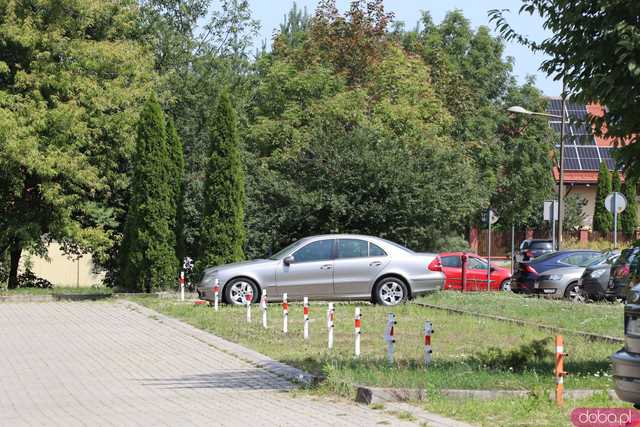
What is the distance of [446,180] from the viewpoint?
34.7 m

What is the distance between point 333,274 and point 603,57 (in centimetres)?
1292

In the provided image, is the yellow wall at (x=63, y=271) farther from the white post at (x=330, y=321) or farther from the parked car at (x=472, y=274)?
the white post at (x=330, y=321)

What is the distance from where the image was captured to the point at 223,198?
98.7 feet

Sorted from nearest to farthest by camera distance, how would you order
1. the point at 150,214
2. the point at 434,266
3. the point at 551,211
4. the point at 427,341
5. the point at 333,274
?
the point at 427,341 < the point at 333,274 < the point at 434,266 < the point at 150,214 < the point at 551,211

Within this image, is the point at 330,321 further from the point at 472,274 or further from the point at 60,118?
the point at 472,274

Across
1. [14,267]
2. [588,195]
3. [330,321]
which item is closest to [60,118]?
[14,267]

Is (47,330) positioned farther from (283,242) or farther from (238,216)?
(283,242)

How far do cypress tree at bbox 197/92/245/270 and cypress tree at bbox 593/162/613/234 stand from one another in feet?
128

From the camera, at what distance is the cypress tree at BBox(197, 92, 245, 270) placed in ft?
97.2

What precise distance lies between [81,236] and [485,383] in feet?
74.0

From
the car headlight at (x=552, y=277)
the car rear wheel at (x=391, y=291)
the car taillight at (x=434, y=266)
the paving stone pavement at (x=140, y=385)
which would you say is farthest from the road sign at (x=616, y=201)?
the paving stone pavement at (x=140, y=385)

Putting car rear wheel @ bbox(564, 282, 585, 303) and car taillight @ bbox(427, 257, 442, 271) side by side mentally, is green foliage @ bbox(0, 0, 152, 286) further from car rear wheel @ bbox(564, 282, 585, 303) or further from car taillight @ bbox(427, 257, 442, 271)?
car rear wheel @ bbox(564, 282, 585, 303)

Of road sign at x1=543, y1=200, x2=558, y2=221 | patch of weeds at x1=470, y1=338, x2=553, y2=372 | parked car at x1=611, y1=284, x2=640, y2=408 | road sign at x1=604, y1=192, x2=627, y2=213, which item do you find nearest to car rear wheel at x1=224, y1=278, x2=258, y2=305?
patch of weeds at x1=470, y1=338, x2=553, y2=372

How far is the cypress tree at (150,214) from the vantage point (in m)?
29.8
